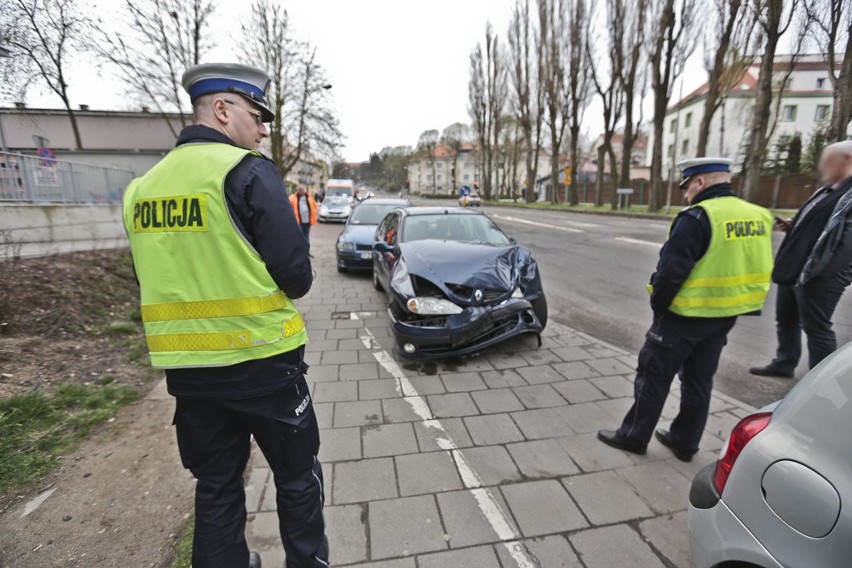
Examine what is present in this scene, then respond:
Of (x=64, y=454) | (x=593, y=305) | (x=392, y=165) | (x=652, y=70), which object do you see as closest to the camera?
(x=64, y=454)

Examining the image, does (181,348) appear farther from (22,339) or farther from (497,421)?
(22,339)

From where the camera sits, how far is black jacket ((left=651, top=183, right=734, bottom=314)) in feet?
7.62

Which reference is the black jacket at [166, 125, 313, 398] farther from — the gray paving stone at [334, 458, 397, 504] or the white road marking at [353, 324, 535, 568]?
the white road marking at [353, 324, 535, 568]

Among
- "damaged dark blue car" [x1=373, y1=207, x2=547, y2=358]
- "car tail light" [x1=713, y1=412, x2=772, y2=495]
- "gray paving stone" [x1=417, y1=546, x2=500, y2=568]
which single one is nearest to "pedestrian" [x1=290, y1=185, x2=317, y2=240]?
"damaged dark blue car" [x1=373, y1=207, x2=547, y2=358]

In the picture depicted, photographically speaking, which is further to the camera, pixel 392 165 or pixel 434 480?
pixel 392 165

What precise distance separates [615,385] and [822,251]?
1.90m

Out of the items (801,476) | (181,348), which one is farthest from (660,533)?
(181,348)

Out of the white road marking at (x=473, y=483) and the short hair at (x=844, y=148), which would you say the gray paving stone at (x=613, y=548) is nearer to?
the white road marking at (x=473, y=483)

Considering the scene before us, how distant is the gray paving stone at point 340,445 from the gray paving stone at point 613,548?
1.43 metres

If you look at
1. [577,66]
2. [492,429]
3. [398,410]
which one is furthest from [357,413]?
[577,66]

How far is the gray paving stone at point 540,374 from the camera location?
150 inches

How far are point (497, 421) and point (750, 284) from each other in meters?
1.88

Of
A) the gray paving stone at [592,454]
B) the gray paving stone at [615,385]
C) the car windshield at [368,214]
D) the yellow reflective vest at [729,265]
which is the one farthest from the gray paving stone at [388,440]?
the car windshield at [368,214]

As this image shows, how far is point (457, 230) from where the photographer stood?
18.4 feet
